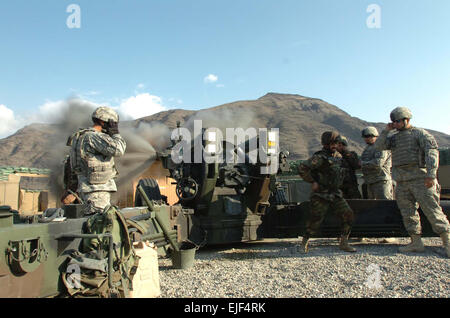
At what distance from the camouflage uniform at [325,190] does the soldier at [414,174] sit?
2.43 feet

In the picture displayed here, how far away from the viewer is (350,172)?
20.2 feet

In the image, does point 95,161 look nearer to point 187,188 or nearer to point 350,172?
point 187,188

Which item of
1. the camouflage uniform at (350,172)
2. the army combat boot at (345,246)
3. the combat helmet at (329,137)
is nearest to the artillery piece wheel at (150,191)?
the combat helmet at (329,137)

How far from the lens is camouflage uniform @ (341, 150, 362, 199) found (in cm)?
599

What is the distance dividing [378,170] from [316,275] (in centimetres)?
313

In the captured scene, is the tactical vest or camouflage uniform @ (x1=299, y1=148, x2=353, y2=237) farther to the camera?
camouflage uniform @ (x1=299, y1=148, x2=353, y2=237)

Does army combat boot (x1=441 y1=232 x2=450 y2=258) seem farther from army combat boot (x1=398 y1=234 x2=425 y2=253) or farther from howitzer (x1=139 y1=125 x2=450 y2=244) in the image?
howitzer (x1=139 y1=125 x2=450 y2=244)

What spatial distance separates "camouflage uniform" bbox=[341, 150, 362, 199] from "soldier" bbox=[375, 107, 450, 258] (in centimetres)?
88

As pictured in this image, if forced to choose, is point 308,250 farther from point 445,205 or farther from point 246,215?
point 445,205

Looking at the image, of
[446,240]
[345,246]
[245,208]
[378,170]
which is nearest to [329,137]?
[378,170]

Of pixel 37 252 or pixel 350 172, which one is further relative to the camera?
pixel 350 172

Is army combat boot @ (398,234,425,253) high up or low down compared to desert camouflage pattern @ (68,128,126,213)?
down

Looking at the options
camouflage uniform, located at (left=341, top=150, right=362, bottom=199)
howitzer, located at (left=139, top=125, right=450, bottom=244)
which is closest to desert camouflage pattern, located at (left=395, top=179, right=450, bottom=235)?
howitzer, located at (left=139, top=125, right=450, bottom=244)

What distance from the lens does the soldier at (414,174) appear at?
4648 mm
